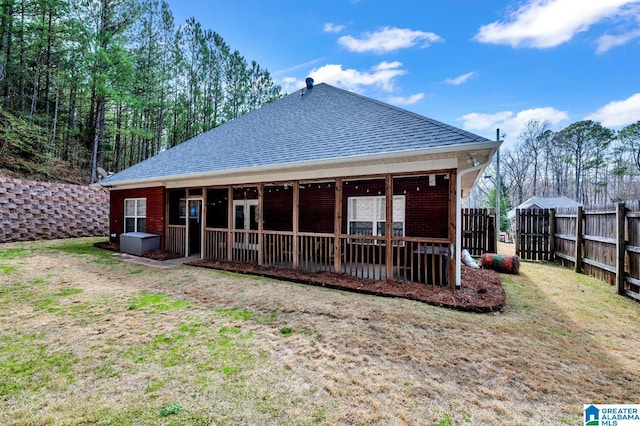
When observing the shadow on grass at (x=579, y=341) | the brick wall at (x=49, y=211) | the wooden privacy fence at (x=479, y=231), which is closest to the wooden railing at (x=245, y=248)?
the shadow on grass at (x=579, y=341)

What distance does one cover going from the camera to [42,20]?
53.3 feet

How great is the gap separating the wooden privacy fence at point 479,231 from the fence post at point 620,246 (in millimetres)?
5048

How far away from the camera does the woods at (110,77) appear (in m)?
16.1

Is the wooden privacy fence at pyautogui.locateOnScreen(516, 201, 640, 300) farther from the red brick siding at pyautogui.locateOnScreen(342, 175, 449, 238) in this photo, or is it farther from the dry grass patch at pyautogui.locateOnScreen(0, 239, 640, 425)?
the red brick siding at pyautogui.locateOnScreen(342, 175, 449, 238)

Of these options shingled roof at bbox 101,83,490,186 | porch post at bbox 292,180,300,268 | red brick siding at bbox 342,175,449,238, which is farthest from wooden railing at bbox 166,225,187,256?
red brick siding at bbox 342,175,449,238

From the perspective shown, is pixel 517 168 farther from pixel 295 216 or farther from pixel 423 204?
pixel 295 216

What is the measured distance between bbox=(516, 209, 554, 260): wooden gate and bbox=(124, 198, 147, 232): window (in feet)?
48.6

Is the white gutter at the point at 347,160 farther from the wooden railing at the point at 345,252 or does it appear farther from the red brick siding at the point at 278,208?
the red brick siding at the point at 278,208

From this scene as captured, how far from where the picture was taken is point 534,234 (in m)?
10.4

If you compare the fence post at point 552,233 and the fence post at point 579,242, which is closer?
the fence post at point 579,242

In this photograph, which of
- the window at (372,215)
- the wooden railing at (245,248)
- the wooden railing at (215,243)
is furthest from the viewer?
the wooden railing at (215,243)

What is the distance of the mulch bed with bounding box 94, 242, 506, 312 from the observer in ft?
16.4

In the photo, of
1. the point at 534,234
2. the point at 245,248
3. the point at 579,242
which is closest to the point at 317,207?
the point at 245,248

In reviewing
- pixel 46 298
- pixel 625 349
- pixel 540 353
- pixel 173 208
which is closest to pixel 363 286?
pixel 540 353
